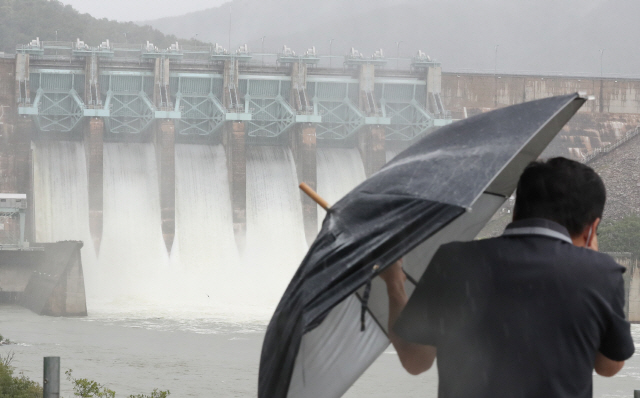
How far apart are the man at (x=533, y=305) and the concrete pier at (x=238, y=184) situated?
31.3 m

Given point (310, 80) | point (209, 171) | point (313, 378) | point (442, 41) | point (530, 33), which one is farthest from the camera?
point (442, 41)

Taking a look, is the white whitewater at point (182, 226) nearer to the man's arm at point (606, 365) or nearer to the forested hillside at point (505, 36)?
the man's arm at point (606, 365)

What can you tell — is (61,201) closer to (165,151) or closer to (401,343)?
(165,151)

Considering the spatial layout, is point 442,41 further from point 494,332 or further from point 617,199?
point 494,332

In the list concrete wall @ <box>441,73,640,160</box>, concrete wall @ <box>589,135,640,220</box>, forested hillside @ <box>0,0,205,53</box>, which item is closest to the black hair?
concrete wall @ <box>589,135,640,220</box>

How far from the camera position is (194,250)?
33.6 m

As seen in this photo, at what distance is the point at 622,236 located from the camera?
3278 centimetres

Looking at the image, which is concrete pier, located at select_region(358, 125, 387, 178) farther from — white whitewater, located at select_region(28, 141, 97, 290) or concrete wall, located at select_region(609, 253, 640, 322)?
white whitewater, located at select_region(28, 141, 97, 290)

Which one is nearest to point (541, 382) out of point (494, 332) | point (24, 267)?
point (494, 332)

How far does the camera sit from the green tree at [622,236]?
106ft

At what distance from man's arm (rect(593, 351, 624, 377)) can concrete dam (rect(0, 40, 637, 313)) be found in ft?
92.9

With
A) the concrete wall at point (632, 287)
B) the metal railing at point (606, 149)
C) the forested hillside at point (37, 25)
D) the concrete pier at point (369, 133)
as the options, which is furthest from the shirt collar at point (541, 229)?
the forested hillside at point (37, 25)

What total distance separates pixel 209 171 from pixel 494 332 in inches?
1311

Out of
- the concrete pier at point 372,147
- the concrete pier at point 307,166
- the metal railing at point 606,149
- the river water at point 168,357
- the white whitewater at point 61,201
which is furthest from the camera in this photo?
the metal railing at point 606,149
